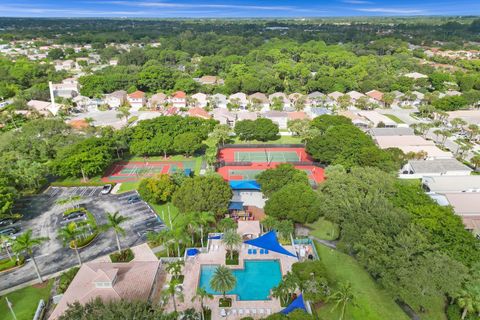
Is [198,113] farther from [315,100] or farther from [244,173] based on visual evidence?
[315,100]

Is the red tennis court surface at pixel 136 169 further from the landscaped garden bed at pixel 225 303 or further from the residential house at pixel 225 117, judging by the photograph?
the landscaped garden bed at pixel 225 303

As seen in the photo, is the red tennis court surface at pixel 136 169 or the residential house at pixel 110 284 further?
the red tennis court surface at pixel 136 169

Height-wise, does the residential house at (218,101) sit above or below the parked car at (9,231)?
above

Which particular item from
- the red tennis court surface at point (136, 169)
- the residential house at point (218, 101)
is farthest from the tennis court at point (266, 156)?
the residential house at point (218, 101)

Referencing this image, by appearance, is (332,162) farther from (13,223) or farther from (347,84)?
(347,84)

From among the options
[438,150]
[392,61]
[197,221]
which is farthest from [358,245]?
[392,61]

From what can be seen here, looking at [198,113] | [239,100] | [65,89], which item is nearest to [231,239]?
[198,113]

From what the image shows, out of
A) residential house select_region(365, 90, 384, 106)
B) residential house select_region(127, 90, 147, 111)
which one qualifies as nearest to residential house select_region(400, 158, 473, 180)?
residential house select_region(365, 90, 384, 106)
